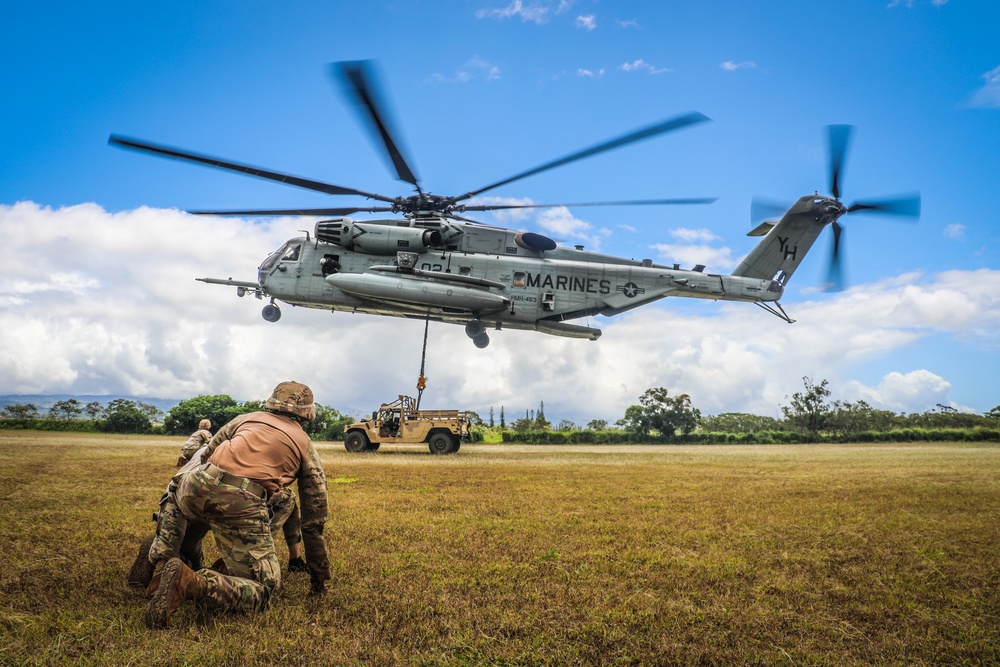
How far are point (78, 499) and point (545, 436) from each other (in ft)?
83.1

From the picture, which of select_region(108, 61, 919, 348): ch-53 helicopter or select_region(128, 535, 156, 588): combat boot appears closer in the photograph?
select_region(128, 535, 156, 588): combat boot

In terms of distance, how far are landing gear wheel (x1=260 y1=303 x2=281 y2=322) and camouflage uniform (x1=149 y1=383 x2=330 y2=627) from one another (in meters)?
12.0

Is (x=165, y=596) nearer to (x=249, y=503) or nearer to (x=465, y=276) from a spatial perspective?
(x=249, y=503)

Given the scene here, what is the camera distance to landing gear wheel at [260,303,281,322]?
15430 millimetres

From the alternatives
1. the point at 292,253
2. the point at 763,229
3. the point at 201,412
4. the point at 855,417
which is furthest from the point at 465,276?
the point at 855,417

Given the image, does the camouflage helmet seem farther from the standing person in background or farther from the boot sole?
the standing person in background

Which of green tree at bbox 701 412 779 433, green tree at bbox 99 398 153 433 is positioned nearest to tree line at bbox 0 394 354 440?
green tree at bbox 99 398 153 433

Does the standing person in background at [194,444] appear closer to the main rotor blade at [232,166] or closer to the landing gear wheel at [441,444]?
the main rotor blade at [232,166]

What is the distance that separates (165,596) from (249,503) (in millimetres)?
684

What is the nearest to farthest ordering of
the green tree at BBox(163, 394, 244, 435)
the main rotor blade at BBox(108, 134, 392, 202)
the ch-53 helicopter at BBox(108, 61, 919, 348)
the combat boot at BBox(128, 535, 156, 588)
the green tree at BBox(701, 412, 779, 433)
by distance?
the combat boot at BBox(128, 535, 156, 588), the main rotor blade at BBox(108, 134, 392, 202), the ch-53 helicopter at BBox(108, 61, 919, 348), the green tree at BBox(163, 394, 244, 435), the green tree at BBox(701, 412, 779, 433)

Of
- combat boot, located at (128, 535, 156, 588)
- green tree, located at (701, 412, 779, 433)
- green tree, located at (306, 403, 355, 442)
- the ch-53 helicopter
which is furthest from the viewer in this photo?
green tree, located at (701, 412, 779, 433)

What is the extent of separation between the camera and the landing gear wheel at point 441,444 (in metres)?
→ 18.0

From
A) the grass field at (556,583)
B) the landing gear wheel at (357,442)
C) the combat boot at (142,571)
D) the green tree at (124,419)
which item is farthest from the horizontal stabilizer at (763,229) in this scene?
the green tree at (124,419)

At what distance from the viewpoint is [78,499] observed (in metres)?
7.50
